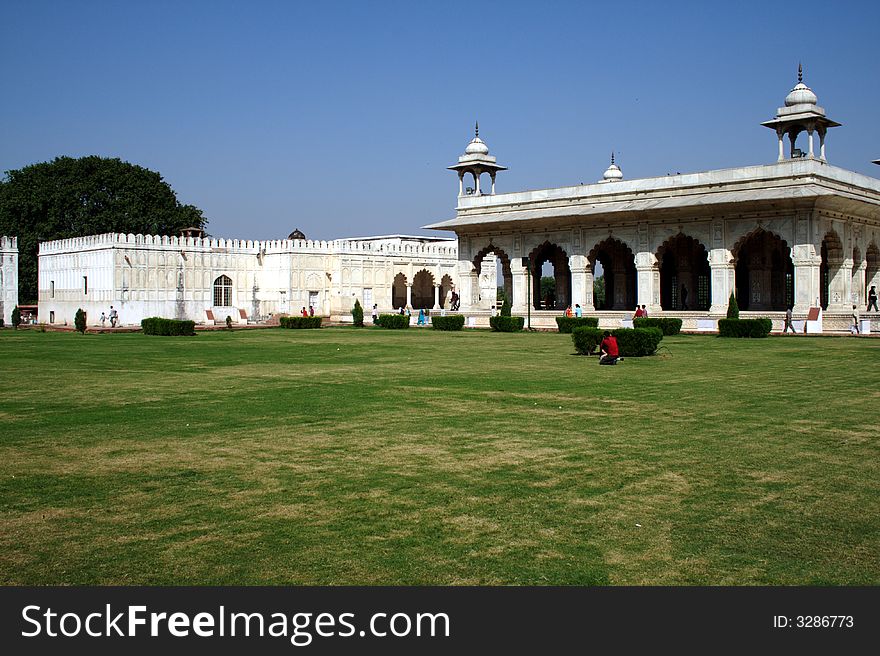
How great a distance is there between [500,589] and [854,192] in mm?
29517

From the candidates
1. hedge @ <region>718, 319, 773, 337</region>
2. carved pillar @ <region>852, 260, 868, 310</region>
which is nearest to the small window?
hedge @ <region>718, 319, 773, 337</region>

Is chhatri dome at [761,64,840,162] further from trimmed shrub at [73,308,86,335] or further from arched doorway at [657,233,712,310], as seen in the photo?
trimmed shrub at [73,308,86,335]

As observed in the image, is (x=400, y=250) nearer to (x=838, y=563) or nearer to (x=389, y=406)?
(x=389, y=406)

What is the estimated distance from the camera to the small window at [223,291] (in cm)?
4112

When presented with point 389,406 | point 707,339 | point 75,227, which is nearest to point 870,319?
point 707,339

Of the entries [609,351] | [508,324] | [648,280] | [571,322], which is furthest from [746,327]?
[609,351]

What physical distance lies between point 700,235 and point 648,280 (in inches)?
98.6

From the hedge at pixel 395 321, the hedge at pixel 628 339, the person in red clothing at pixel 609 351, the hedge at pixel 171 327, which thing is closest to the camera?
the person in red clothing at pixel 609 351

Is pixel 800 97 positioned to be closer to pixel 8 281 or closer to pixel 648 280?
pixel 648 280

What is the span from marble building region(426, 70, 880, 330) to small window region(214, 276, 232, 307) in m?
10.6

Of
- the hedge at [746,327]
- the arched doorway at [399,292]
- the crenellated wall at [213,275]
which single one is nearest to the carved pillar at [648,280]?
the hedge at [746,327]

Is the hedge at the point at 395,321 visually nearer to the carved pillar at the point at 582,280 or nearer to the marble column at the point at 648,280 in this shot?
the carved pillar at the point at 582,280

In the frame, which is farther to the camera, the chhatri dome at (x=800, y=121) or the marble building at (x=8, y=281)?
the marble building at (x=8, y=281)

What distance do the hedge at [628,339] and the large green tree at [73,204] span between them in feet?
129
